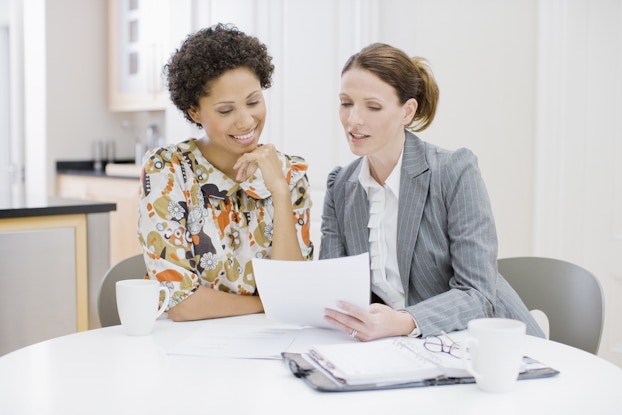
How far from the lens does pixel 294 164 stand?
1.86 m

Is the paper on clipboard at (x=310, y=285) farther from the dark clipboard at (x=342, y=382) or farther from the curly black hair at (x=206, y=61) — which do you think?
the curly black hair at (x=206, y=61)

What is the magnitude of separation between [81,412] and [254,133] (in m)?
0.91

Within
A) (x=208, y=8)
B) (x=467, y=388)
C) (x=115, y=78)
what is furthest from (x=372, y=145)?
(x=115, y=78)

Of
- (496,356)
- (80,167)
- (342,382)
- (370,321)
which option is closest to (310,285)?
(370,321)

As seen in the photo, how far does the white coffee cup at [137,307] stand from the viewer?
4.54 feet

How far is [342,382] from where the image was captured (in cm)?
107

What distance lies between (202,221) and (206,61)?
1.21 ft

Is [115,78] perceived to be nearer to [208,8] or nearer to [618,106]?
[208,8]

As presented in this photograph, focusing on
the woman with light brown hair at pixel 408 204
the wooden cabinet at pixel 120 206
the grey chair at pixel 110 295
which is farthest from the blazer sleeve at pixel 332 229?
the wooden cabinet at pixel 120 206

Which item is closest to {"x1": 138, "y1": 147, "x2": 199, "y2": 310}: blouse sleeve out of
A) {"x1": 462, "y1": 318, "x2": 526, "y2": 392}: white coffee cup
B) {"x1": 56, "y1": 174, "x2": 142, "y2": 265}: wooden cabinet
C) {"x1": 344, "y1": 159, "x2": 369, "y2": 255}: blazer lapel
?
{"x1": 344, "y1": 159, "x2": 369, "y2": 255}: blazer lapel

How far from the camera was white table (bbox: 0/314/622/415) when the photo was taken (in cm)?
101

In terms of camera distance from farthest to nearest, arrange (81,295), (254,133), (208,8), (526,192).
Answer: (208,8) → (526,192) → (81,295) → (254,133)

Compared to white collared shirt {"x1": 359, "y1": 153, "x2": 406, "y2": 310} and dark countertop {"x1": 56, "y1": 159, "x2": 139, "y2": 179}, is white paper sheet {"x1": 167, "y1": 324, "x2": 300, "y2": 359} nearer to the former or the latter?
white collared shirt {"x1": 359, "y1": 153, "x2": 406, "y2": 310}

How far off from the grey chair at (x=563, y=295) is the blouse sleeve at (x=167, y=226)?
79cm
